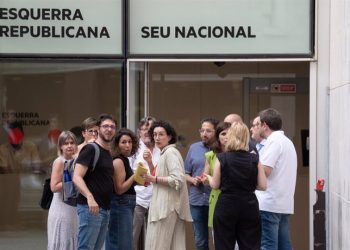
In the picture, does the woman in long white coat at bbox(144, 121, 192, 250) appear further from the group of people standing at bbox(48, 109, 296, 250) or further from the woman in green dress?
the woman in green dress

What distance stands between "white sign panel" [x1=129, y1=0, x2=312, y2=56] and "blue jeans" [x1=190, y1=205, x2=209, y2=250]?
2.25m

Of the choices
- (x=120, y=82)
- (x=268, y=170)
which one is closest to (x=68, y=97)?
(x=120, y=82)

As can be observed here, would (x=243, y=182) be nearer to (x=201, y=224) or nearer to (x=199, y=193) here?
(x=199, y=193)

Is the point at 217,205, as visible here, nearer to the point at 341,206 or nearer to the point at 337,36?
the point at 341,206

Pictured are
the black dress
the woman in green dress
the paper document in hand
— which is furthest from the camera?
the woman in green dress

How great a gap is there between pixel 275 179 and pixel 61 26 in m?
3.67

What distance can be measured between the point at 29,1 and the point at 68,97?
147cm

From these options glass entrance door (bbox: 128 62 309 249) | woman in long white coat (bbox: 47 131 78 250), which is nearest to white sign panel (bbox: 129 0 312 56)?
glass entrance door (bbox: 128 62 309 249)

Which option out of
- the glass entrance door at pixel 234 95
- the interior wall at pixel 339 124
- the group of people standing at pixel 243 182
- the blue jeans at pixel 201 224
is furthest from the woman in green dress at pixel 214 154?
the glass entrance door at pixel 234 95

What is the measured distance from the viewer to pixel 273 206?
762cm

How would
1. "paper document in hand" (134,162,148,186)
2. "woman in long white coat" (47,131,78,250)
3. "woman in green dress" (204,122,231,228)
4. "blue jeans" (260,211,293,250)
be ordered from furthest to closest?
"blue jeans" (260,211,293,250), "woman in green dress" (204,122,231,228), "woman in long white coat" (47,131,78,250), "paper document in hand" (134,162,148,186)

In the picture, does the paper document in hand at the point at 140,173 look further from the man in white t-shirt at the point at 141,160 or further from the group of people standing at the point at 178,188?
the man in white t-shirt at the point at 141,160

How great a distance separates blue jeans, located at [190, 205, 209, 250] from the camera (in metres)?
8.24

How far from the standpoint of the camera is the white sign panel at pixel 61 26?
952 cm
